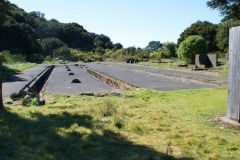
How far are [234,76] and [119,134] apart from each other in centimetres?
269

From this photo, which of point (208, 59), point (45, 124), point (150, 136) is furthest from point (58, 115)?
point (208, 59)

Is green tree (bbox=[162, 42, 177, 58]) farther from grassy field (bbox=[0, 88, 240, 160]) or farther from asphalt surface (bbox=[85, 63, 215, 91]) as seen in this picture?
grassy field (bbox=[0, 88, 240, 160])

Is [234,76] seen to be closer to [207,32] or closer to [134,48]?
[207,32]

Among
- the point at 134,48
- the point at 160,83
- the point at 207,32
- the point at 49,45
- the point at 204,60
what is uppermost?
the point at 207,32

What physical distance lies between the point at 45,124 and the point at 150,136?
2166 mm

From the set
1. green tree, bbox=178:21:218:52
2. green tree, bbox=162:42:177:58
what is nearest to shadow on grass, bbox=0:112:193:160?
green tree, bbox=162:42:177:58

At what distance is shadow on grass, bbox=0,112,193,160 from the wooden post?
90.2 inches

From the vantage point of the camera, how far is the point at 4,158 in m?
2.82

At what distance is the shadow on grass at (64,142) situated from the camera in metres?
3.00

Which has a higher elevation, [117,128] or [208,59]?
[208,59]

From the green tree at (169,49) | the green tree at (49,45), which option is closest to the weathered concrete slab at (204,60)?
the green tree at (169,49)

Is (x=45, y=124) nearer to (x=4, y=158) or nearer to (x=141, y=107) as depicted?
(x=4, y=158)

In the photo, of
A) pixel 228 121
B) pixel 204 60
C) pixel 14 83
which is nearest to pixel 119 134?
pixel 228 121

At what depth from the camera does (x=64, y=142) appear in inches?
136
